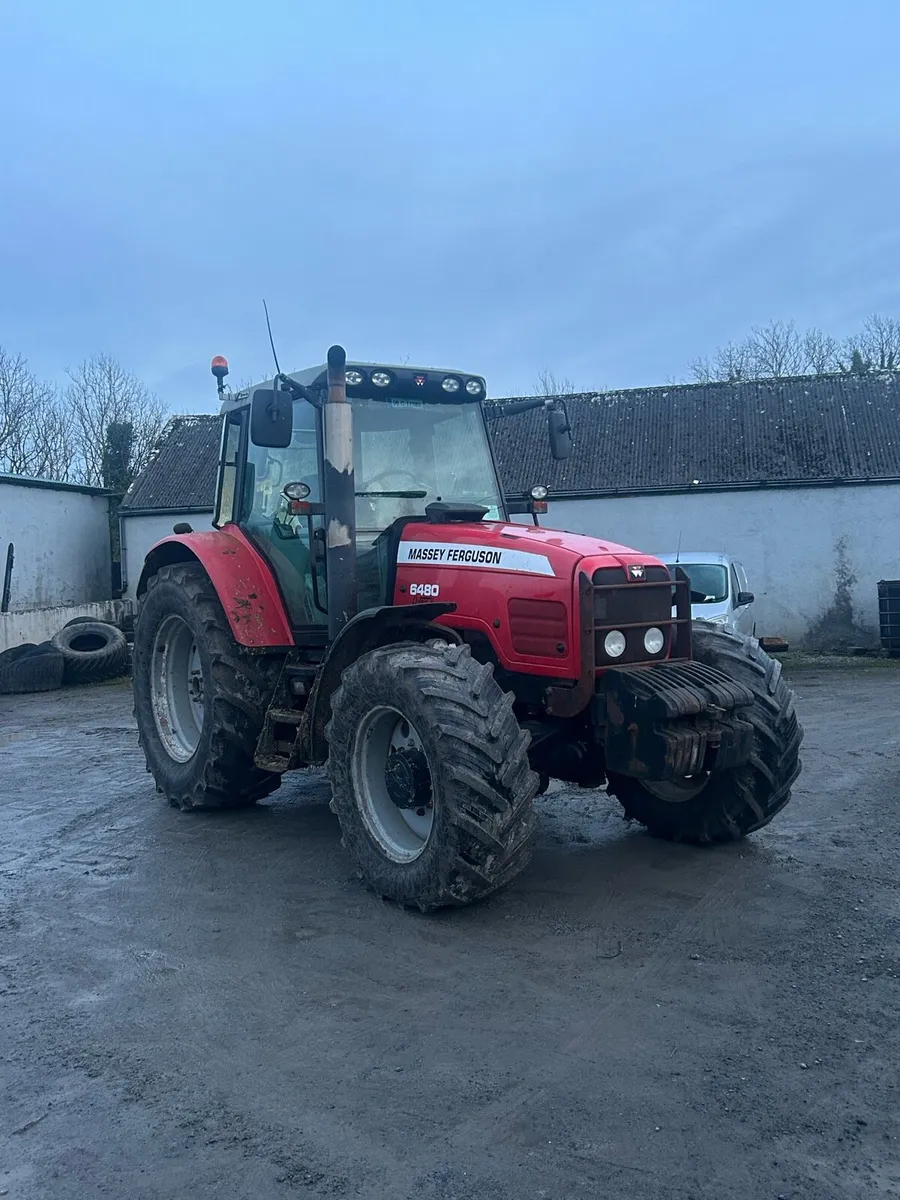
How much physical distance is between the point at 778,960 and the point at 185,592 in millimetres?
4226

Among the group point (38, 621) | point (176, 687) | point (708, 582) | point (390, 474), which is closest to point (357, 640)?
point (390, 474)

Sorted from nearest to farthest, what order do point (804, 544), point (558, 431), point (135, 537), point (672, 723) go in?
1. point (672, 723)
2. point (558, 431)
3. point (804, 544)
4. point (135, 537)

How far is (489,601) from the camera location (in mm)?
5426

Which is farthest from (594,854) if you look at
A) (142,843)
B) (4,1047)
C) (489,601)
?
(4,1047)

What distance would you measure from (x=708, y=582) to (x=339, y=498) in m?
9.04

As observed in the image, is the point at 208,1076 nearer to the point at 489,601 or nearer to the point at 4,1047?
the point at 4,1047

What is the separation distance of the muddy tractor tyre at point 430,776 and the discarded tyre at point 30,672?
1050cm

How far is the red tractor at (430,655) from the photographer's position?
4836 millimetres

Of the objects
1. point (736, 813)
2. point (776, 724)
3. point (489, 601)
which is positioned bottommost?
point (736, 813)

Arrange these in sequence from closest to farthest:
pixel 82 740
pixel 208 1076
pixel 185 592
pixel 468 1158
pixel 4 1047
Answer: pixel 468 1158 → pixel 208 1076 → pixel 4 1047 → pixel 185 592 → pixel 82 740

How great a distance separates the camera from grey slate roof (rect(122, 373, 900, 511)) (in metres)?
20.5

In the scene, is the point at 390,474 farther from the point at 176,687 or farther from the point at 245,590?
the point at 176,687

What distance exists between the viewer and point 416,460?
6.40 meters

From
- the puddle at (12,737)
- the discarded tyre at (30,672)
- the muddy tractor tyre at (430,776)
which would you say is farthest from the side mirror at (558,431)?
the discarded tyre at (30,672)
